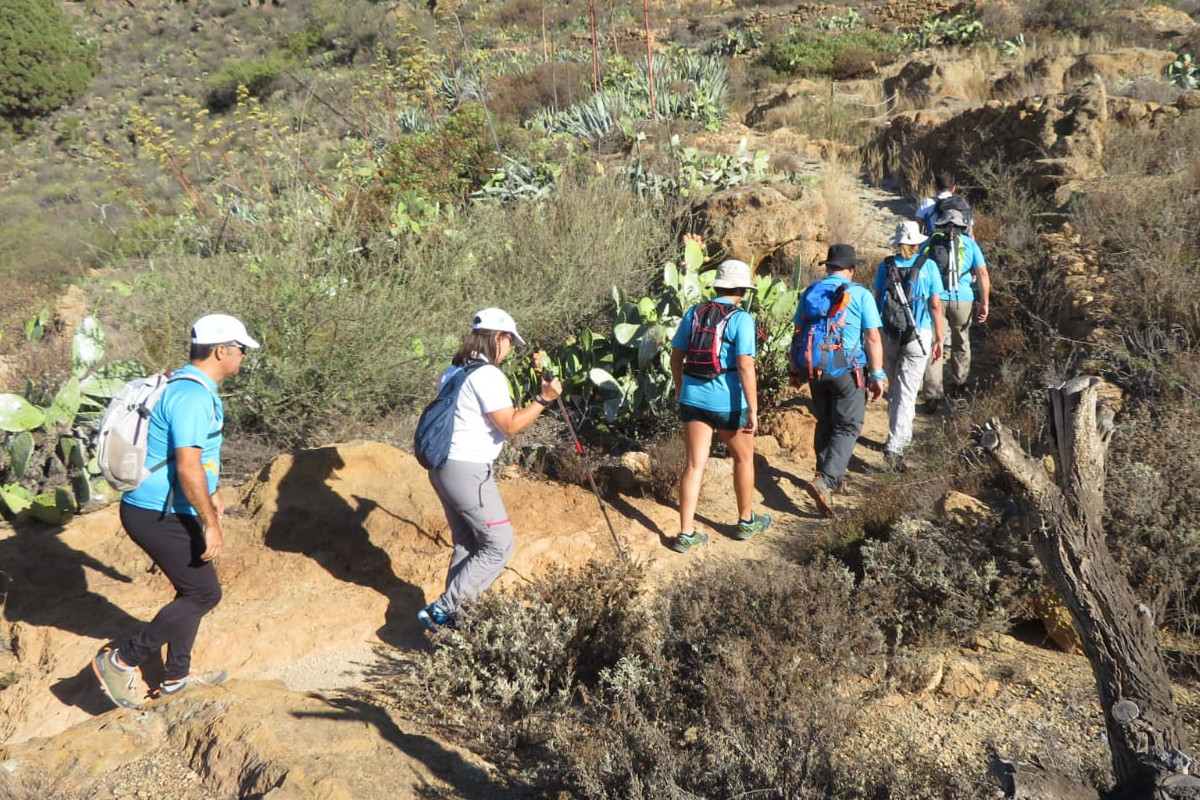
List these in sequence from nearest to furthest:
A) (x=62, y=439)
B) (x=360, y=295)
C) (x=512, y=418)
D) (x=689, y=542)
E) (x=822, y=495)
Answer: (x=512, y=418) → (x=689, y=542) → (x=822, y=495) → (x=62, y=439) → (x=360, y=295)

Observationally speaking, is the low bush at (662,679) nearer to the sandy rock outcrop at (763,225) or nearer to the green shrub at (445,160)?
the sandy rock outcrop at (763,225)

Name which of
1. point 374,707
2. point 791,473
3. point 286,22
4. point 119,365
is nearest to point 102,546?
point 119,365

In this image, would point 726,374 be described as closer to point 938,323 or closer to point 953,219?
point 938,323

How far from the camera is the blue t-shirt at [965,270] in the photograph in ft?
19.6

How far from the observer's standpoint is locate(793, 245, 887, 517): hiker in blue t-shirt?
505 cm

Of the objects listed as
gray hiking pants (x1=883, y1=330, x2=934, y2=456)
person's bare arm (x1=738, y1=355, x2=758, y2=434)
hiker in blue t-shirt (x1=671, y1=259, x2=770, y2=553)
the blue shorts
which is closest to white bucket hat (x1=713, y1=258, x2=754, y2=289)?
hiker in blue t-shirt (x1=671, y1=259, x2=770, y2=553)

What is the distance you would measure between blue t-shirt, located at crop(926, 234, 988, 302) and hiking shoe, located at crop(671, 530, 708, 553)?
2.64m

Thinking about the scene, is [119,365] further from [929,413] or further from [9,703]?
[929,413]

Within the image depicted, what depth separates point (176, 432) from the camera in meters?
3.39

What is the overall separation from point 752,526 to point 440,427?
2064 mm

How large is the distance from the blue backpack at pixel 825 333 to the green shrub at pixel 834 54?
510 inches

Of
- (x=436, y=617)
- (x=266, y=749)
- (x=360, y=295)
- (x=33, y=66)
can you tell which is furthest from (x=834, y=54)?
(x=33, y=66)

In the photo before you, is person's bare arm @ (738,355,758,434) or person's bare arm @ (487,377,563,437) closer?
person's bare arm @ (487,377,563,437)

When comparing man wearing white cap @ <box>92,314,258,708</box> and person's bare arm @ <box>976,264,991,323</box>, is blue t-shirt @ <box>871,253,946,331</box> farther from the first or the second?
man wearing white cap @ <box>92,314,258,708</box>
